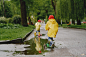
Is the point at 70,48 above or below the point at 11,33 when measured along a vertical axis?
above

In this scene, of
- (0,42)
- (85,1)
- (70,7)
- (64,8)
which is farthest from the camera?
(64,8)

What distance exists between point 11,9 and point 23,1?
1433 inches

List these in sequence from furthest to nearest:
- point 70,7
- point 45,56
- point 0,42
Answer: point 70,7, point 0,42, point 45,56

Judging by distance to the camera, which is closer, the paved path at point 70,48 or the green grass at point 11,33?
the paved path at point 70,48

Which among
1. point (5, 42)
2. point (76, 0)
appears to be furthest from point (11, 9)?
point (5, 42)

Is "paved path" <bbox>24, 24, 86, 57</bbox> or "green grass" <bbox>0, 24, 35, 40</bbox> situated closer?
"paved path" <bbox>24, 24, 86, 57</bbox>

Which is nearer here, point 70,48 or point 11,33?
point 70,48

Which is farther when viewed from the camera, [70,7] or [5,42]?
[70,7]

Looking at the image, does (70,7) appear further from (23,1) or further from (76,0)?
(23,1)

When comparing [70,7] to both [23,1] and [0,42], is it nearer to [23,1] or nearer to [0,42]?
[23,1]

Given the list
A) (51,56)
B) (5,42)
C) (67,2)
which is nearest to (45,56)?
(51,56)

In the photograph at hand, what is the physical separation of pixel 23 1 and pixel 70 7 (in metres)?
9.09

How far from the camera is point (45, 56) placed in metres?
5.55

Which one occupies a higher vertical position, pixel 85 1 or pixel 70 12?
pixel 85 1
